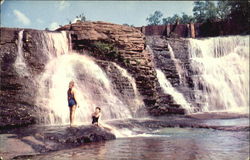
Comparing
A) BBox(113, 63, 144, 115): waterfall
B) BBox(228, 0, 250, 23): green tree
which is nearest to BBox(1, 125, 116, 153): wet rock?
BBox(113, 63, 144, 115): waterfall

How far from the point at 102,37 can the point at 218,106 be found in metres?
7.25

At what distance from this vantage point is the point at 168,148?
8.44 meters

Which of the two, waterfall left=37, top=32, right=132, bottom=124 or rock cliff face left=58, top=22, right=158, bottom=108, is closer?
waterfall left=37, top=32, right=132, bottom=124

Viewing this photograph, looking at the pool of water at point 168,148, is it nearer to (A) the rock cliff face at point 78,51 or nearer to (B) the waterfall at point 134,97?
(A) the rock cliff face at point 78,51

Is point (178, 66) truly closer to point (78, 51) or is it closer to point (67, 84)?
point (78, 51)

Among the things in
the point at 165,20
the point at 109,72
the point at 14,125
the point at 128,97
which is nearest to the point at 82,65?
the point at 109,72

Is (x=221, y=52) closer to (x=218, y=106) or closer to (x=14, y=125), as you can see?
(x=218, y=106)

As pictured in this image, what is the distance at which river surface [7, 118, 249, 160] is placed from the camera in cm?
750

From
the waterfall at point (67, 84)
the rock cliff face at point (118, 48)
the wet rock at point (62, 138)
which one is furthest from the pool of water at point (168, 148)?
the rock cliff face at point (118, 48)

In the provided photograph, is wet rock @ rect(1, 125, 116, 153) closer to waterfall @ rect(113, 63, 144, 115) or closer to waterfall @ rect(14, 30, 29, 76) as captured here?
waterfall @ rect(14, 30, 29, 76)

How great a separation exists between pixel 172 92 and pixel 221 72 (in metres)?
4.22

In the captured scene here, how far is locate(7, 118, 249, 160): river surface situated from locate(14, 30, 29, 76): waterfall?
233 inches

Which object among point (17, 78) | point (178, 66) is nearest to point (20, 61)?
point (17, 78)

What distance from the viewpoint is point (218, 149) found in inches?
332
